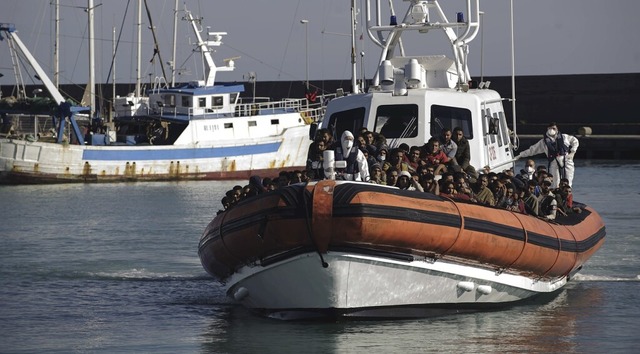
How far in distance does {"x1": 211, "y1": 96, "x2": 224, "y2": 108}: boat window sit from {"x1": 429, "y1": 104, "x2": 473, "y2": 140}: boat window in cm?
3371

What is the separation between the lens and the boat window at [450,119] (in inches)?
828

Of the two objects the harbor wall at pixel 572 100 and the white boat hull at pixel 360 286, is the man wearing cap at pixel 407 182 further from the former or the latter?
the harbor wall at pixel 572 100

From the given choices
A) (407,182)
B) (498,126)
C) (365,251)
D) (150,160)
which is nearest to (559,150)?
(498,126)

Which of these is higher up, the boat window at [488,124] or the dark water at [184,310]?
the boat window at [488,124]

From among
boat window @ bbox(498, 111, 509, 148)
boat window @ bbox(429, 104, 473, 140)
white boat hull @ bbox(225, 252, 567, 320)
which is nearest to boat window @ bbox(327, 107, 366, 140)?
boat window @ bbox(429, 104, 473, 140)

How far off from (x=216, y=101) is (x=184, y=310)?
35495 mm

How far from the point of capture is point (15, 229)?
33.8 metres

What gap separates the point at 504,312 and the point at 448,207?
283 cm

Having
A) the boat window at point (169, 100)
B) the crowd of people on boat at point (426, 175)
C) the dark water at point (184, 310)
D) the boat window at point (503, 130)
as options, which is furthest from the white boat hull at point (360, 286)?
the boat window at point (169, 100)

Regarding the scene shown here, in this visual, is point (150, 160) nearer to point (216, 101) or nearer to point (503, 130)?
point (216, 101)

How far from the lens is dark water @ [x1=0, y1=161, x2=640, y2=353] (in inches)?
650

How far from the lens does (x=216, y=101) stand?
179 feet

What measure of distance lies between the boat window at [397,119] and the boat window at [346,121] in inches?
12.4

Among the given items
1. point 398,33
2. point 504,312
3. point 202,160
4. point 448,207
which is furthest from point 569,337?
point 202,160
